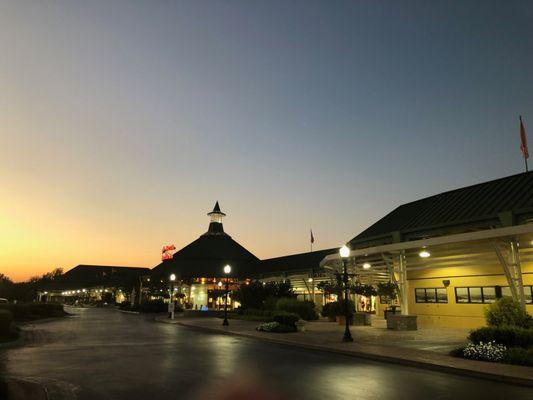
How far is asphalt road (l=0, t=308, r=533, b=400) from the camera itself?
10.0 m

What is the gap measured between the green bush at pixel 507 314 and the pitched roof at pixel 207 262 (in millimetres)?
55891

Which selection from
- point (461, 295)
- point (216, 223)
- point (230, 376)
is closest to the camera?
point (230, 376)

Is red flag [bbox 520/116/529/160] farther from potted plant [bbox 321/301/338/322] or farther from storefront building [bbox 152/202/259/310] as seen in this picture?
storefront building [bbox 152/202/259/310]

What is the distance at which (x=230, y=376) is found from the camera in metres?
12.0

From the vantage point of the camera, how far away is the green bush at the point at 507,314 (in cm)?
1745

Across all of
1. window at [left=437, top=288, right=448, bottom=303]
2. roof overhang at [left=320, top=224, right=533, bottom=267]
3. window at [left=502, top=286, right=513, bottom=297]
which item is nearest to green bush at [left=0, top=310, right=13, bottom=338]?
roof overhang at [left=320, top=224, right=533, bottom=267]

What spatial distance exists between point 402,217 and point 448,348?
19789 millimetres

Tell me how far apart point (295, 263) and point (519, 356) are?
153ft

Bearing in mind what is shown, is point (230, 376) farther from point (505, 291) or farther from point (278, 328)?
point (505, 291)

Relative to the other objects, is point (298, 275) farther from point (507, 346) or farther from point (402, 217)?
point (507, 346)

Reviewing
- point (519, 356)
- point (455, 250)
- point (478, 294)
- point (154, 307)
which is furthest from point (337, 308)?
point (154, 307)

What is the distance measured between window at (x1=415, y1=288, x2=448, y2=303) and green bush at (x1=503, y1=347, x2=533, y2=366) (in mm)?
17046

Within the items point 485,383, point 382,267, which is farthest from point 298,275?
point 485,383

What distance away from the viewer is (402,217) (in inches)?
1426
